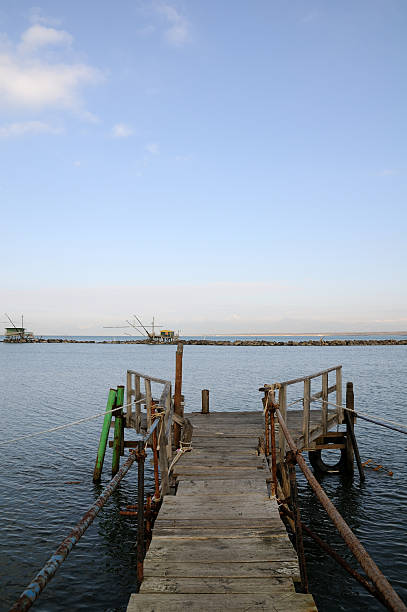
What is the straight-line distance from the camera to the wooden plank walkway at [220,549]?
4.48m

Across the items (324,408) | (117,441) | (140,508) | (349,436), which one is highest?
(140,508)

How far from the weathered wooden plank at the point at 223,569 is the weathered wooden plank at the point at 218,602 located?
1.24 ft

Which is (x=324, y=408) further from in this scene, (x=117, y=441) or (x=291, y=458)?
(x=291, y=458)

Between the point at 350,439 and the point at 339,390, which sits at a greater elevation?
the point at 339,390

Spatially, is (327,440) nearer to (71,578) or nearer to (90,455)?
(90,455)

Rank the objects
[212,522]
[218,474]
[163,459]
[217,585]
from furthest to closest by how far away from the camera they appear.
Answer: [218,474], [163,459], [212,522], [217,585]

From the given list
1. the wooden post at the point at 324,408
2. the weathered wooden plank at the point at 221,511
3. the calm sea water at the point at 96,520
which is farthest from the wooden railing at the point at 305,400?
the weathered wooden plank at the point at 221,511

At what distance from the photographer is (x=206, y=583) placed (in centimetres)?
479

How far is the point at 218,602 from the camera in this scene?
4.43 meters

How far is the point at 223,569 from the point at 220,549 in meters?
0.49

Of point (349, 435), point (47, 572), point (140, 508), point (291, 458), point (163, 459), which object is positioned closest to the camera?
point (47, 572)

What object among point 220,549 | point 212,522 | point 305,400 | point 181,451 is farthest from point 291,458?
point 305,400

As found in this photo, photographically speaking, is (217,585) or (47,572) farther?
(217,585)

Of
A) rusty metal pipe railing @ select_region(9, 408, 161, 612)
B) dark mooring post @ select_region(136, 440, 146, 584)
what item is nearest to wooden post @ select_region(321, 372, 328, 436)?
dark mooring post @ select_region(136, 440, 146, 584)
